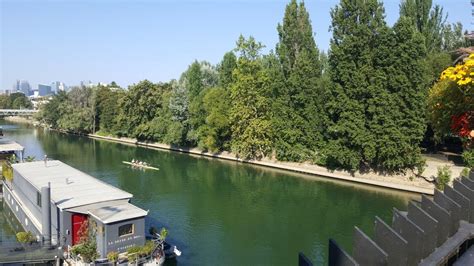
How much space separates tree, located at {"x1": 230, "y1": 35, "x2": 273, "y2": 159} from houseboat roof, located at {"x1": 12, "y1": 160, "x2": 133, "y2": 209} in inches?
859

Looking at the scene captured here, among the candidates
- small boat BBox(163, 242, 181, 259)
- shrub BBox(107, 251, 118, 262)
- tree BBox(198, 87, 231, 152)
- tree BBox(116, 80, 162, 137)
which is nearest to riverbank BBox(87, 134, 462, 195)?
tree BBox(198, 87, 231, 152)

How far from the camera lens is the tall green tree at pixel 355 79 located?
34.8 m

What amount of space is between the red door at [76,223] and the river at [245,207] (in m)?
4.43

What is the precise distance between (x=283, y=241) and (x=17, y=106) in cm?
15892

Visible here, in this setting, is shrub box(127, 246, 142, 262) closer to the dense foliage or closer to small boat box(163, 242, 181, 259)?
small boat box(163, 242, 181, 259)

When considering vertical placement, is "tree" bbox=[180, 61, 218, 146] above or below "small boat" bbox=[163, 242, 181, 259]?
above

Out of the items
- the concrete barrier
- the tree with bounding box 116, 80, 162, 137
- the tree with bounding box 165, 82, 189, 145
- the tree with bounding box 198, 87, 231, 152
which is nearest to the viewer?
the concrete barrier

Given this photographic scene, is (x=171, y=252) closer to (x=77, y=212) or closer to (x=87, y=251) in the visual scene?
(x=87, y=251)

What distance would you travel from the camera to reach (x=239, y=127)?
4628cm

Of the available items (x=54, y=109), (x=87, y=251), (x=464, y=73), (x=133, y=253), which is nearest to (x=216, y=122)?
(x=133, y=253)

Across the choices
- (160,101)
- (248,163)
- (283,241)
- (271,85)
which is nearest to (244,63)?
(271,85)

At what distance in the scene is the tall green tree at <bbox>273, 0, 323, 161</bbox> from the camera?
4131 centimetres

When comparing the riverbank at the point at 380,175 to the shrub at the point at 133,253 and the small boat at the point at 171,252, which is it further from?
the shrub at the point at 133,253

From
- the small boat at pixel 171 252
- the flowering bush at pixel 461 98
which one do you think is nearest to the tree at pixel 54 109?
the small boat at pixel 171 252
